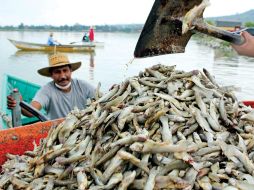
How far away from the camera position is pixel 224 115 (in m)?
3.52

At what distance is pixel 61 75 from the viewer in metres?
6.62

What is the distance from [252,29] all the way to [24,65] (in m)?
25.4

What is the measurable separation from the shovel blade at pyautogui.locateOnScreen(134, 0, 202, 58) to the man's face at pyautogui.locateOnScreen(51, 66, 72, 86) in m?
2.56

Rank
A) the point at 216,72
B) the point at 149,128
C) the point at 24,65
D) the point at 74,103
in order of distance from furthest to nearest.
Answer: the point at 24,65, the point at 216,72, the point at 74,103, the point at 149,128

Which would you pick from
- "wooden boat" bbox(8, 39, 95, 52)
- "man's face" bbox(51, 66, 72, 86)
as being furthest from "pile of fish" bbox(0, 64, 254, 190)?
"wooden boat" bbox(8, 39, 95, 52)

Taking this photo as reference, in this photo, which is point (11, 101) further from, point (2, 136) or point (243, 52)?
point (243, 52)

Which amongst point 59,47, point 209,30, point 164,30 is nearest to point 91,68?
point 59,47

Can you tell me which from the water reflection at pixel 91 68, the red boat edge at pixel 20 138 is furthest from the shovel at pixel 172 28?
the water reflection at pixel 91 68

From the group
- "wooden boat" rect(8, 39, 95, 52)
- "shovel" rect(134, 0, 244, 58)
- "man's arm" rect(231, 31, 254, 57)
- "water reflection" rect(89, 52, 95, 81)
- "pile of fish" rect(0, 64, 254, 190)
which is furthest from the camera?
"wooden boat" rect(8, 39, 95, 52)

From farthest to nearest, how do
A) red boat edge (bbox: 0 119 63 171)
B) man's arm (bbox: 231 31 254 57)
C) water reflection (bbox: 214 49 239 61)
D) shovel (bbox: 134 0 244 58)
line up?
water reflection (bbox: 214 49 239 61)
red boat edge (bbox: 0 119 63 171)
man's arm (bbox: 231 31 254 57)
shovel (bbox: 134 0 244 58)

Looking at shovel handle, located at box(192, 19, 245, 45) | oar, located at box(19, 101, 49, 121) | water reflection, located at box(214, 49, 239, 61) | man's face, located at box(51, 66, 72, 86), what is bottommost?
water reflection, located at box(214, 49, 239, 61)

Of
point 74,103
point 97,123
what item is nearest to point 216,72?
point 74,103

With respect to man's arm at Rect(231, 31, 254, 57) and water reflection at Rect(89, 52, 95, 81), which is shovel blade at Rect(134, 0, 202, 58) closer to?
man's arm at Rect(231, 31, 254, 57)

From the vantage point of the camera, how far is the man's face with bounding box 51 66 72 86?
21.7ft
